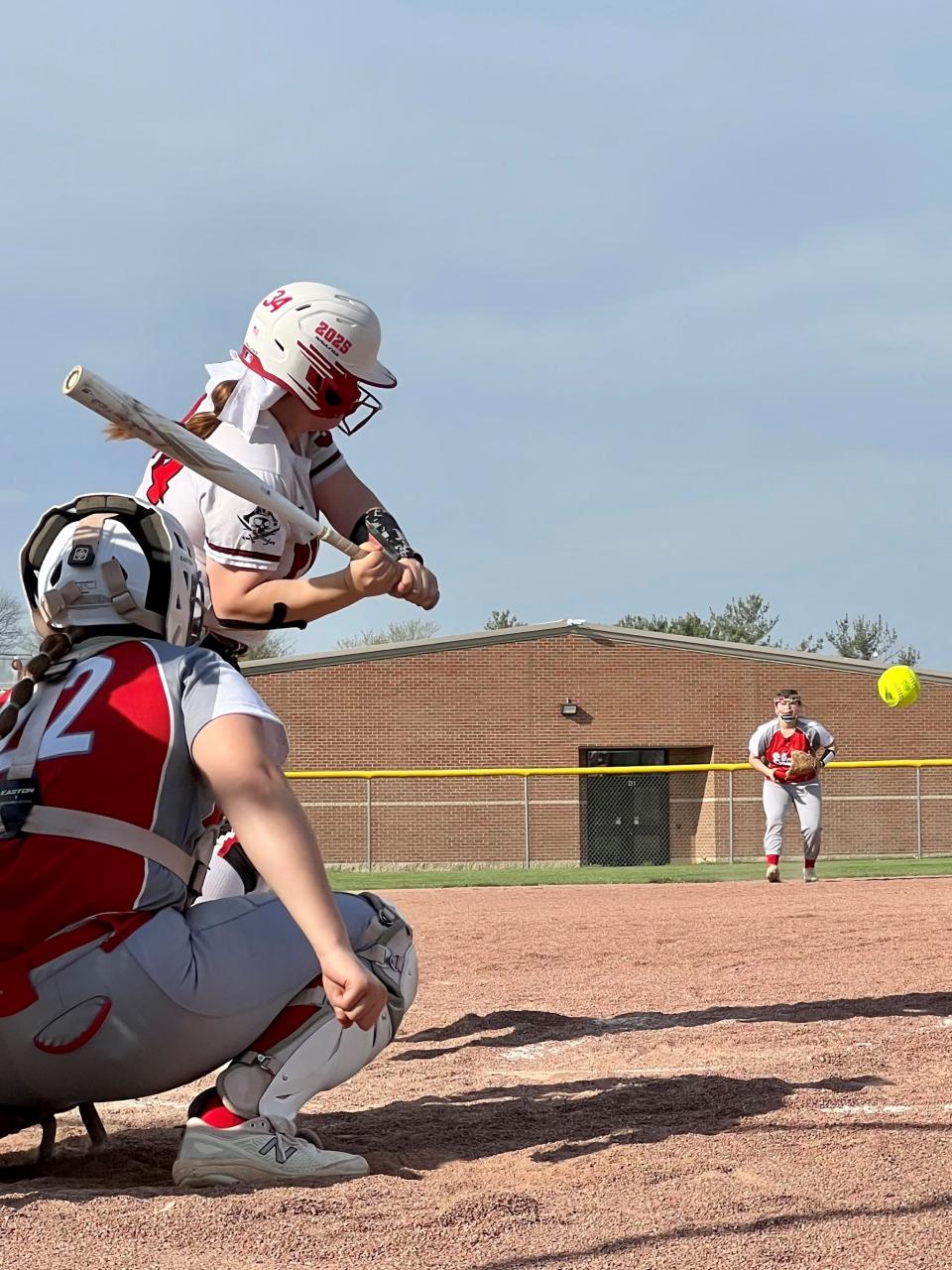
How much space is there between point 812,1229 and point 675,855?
28.1 m

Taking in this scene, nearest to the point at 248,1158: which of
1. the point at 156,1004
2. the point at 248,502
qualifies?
the point at 156,1004

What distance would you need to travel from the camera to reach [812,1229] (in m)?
2.49

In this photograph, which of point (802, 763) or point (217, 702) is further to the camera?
point (802, 763)

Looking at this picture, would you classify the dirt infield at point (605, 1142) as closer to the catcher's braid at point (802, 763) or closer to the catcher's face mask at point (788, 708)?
the catcher's braid at point (802, 763)

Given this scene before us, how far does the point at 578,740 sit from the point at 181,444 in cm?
3174

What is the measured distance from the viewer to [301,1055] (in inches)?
118

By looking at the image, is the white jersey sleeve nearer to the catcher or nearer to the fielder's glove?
the catcher

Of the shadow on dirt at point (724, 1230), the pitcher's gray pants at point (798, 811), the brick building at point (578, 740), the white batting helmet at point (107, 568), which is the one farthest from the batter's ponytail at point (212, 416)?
the brick building at point (578, 740)

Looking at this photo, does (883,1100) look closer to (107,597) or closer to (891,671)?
(107,597)

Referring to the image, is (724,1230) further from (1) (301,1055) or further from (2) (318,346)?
(2) (318,346)

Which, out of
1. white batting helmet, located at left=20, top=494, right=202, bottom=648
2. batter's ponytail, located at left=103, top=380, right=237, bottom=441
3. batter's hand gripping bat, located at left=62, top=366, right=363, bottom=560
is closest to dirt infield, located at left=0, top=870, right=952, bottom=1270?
white batting helmet, located at left=20, top=494, right=202, bottom=648

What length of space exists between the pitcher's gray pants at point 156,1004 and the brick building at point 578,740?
26.0m

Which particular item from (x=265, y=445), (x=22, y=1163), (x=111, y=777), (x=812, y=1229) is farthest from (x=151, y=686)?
(x=265, y=445)

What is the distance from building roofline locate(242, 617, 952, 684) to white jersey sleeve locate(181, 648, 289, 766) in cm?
2975
